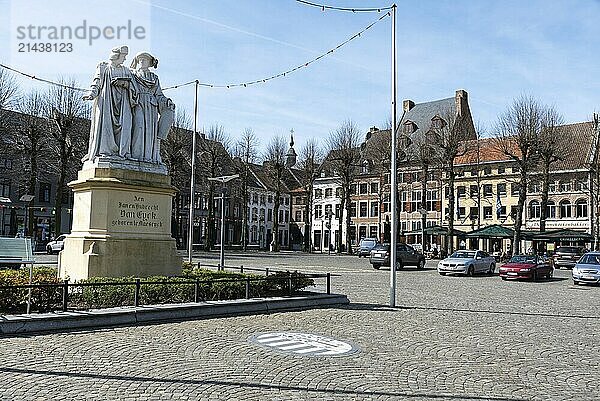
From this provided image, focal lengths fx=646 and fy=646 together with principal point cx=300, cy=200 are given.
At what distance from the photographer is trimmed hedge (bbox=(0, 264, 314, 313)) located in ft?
42.0

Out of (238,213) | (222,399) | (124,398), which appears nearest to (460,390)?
(222,399)

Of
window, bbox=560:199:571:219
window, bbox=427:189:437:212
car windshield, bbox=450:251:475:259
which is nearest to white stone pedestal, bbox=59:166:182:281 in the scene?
car windshield, bbox=450:251:475:259

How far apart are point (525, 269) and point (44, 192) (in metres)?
65.8

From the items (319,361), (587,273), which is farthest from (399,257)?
(319,361)

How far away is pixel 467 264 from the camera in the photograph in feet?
121

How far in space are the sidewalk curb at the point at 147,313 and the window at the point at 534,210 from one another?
6624 centimetres

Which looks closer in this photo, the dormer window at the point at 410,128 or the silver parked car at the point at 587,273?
the silver parked car at the point at 587,273

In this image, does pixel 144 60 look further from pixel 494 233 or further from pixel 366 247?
pixel 366 247

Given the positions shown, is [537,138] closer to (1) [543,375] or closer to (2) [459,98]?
(2) [459,98]

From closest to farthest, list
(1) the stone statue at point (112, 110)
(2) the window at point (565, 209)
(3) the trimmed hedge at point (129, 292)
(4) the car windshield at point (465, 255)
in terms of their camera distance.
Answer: (3) the trimmed hedge at point (129, 292)
(1) the stone statue at point (112, 110)
(4) the car windshield at point (465, 255)
(2) the window at point (565, 209)

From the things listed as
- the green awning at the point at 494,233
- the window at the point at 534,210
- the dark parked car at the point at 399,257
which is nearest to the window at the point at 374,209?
the window at the point at 534,210

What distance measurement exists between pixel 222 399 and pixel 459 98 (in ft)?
290

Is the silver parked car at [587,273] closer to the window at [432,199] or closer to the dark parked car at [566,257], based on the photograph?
the dark parked car at [566,257]

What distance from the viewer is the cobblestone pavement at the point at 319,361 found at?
8.12 m
